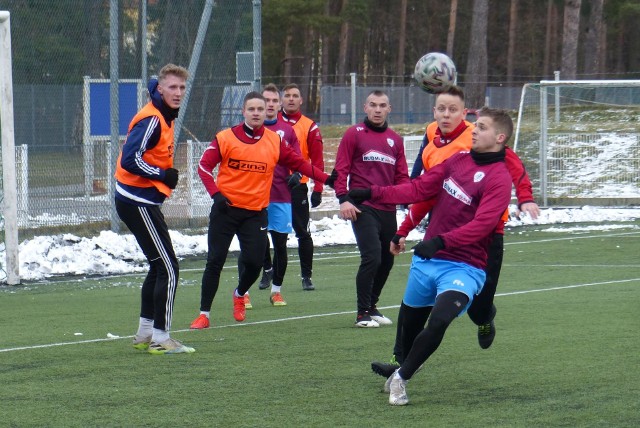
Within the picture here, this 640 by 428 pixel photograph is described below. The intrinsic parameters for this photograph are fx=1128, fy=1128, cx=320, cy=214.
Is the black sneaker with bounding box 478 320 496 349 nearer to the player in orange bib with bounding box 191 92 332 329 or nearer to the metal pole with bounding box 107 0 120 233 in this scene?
the player in orange bib with bounding box 191 92 332 329

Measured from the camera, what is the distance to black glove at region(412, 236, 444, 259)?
19.6 feet

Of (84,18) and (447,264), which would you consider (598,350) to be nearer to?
(447,264)

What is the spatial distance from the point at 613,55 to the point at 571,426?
7984 cm

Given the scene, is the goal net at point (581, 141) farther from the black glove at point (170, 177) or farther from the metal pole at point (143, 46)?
the black glove at point (170, 177)

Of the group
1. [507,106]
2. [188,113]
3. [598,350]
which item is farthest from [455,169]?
[507,106]

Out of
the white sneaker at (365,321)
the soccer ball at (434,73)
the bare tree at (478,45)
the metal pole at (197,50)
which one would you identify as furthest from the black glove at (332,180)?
the bare tree at (478,45)

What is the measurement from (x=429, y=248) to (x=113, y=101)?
11.1 meters

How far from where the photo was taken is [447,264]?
247 inches

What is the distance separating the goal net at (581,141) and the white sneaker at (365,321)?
13.7 meters

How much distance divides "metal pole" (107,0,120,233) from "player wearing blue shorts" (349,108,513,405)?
390 inches

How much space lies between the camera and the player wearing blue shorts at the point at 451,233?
20.1ft

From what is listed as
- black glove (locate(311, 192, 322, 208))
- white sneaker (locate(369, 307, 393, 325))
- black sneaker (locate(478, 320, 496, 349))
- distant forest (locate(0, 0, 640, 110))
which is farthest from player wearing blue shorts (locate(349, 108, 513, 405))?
distant forest (locate(0, 0, 640, 110))

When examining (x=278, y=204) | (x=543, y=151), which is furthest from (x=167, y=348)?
(x=543, y=151)

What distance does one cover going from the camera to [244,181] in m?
9.43
